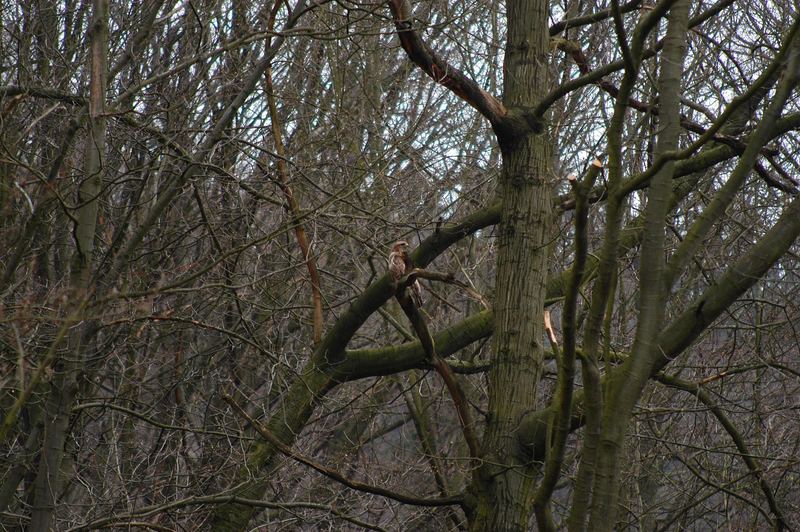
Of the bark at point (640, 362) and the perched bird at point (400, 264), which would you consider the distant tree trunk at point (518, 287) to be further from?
the bark at point (640, 362)

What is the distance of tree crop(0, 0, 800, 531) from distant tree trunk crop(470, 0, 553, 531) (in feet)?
0.05

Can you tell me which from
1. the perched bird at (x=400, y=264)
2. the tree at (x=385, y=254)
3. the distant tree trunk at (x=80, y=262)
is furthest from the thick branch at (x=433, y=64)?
the distant tree trunk at (x=80, y=262)

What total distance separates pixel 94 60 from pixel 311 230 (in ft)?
8.05

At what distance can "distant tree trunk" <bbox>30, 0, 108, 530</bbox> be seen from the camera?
17.7 feet

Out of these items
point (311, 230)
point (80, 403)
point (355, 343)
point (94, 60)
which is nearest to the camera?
point (94, 60)

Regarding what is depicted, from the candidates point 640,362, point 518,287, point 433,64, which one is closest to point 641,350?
point 640,362

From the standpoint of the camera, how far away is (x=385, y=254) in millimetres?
6652

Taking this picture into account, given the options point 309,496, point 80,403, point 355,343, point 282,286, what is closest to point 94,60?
point 80,403

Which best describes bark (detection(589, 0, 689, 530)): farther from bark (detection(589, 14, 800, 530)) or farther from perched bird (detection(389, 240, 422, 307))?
perched bird (detection(389, 240, 422, 307))

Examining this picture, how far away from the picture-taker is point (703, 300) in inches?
144

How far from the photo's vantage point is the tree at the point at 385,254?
3668mm

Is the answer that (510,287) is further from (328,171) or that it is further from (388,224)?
(328,171)

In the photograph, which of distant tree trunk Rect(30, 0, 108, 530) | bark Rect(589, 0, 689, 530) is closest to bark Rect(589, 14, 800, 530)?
bark Rect(589, 0, 689, 530)

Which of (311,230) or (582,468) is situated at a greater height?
(311,230)
